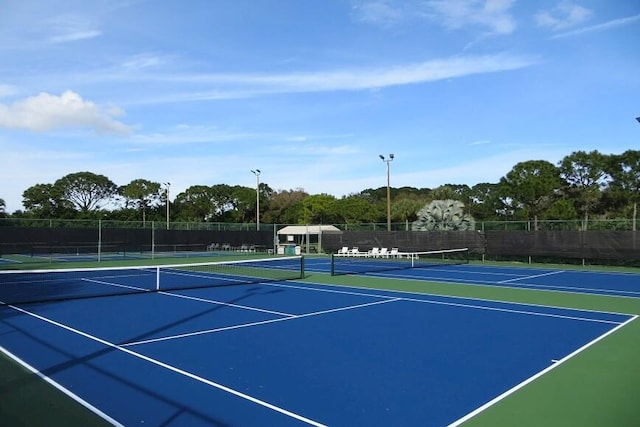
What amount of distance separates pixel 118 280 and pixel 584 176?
4201 cm

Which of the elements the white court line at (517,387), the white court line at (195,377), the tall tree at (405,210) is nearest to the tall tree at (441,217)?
the tall tree at (405,210)

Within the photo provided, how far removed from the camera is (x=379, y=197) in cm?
8088

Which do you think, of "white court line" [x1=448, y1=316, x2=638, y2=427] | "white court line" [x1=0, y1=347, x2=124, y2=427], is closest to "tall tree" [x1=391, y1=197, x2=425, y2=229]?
"white court line" [x1=448, y1=316, x2=638, y2=427]

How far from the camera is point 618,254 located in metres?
23.0

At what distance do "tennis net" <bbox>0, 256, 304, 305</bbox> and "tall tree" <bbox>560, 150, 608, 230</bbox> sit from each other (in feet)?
112

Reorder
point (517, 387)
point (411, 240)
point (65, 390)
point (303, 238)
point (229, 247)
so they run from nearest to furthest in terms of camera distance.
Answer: point (65, 390), point (517, 387), point (411, 240), point (229, 247), point (303, 238)

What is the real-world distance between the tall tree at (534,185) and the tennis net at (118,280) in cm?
3102

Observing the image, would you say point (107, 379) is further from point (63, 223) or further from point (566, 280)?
point (63, 223)

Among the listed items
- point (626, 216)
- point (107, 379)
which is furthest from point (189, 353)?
point (626, 216)

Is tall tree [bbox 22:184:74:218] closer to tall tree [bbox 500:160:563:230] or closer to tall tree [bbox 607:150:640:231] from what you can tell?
tall tree [bbox 500:160:563:230]

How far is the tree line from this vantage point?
147 feet

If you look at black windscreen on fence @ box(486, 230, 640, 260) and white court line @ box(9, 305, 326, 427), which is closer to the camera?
white court line @ box(9, 305, 326, 427)

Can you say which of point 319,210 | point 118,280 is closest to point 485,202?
point 319,210

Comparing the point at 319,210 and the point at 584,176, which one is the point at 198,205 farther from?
the point at 584,176
